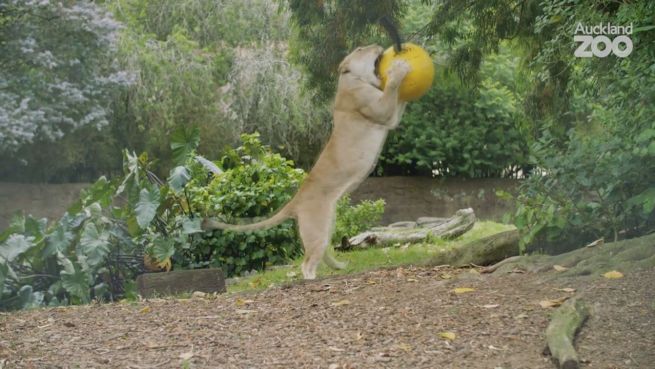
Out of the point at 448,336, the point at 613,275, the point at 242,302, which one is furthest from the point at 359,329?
the point at 613,275

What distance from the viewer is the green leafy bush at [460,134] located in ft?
53.6

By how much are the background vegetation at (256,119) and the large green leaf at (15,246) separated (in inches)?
0.6

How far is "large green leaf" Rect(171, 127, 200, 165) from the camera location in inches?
418

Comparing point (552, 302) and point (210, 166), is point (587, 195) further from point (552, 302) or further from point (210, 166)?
point (210, 166)

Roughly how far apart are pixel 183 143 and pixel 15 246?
2.44 m

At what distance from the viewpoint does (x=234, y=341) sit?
5.43 meters

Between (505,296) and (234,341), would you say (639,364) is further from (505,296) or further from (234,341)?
(234,341)

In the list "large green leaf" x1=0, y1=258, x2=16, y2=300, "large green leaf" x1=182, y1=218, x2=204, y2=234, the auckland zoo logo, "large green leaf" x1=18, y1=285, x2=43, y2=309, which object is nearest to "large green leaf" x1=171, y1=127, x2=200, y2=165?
"large green leaf" x1=182, y1=218, x2=204, y2=234

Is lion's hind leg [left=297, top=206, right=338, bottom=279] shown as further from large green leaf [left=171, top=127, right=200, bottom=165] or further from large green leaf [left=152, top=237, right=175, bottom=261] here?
large green leaf [left=171, top=127, right=200, bottom=165]

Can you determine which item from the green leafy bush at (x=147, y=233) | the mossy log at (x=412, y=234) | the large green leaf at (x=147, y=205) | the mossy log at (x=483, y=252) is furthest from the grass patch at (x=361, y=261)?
the large green leaf at (x=147, y=205)

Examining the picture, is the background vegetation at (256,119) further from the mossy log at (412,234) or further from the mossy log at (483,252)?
the mossy log at (412,234)

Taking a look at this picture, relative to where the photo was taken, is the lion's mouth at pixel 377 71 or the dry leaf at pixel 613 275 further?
the lion's mouth at pixel 377 71

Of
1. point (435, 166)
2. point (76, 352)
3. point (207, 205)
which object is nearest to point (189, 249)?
point (207, 205)

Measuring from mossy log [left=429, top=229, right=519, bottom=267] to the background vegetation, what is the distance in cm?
23
